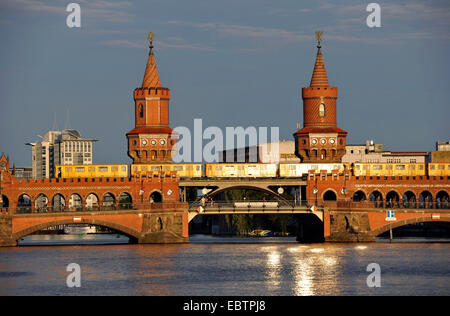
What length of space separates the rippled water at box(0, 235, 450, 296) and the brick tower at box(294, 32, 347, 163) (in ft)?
88.1

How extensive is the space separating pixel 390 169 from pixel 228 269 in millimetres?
69333

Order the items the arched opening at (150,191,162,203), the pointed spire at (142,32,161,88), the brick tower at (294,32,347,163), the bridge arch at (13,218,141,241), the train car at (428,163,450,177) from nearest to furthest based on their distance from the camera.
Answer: the bridge arch at (13,218,141,241)
the arched opening at (150,191,162,203)
the pointed spire at (142,32,161,88)
the brick tower at (294,32,347,163)
the train car at (428,163,450,177)

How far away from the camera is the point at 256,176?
576 ft

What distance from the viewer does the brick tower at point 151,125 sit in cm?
17462

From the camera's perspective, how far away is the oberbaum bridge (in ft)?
502

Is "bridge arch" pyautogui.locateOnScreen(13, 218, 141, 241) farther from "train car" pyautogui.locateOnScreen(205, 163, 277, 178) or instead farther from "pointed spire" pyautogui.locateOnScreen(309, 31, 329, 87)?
"pointed spire" pyautogui.locateOnScreen(309, 31, 329, 87)

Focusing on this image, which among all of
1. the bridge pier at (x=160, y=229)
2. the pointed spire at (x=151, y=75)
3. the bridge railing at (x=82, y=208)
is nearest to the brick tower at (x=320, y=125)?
the pointed spire at (x=151, y=75)

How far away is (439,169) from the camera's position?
589 ft

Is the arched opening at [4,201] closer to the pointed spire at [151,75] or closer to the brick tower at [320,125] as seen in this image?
the pointed spire at [151,75]

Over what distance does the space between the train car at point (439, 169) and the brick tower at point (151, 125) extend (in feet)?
140

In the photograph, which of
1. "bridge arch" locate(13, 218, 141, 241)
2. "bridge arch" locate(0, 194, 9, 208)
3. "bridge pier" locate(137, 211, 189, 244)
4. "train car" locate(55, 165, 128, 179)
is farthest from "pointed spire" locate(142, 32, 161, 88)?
"bridge arch" locate(13, 218, 141, 241)

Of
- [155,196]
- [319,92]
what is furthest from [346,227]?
[155,196]

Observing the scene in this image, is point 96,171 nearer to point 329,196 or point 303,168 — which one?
point 303,168
